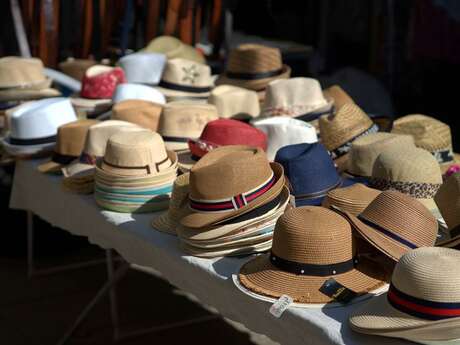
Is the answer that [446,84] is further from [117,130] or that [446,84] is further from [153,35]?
[117,130]

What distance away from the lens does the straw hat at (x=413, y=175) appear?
2973 millimetres

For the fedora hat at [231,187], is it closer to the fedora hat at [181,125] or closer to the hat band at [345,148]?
the hat band at [345,148]

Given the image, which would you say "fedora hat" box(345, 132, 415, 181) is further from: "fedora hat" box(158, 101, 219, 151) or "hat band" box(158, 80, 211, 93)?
"hat band" box(158, 80, 211, 93)

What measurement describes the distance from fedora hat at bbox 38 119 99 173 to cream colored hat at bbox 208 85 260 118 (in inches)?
28.8

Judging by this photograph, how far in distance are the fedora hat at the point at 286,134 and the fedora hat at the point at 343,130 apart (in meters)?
0.07

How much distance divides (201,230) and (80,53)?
3.64m

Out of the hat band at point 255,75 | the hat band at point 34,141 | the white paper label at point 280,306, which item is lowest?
the hat band at point 34,141

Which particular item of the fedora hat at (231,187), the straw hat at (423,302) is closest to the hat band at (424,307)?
the straw hat at (423,302)

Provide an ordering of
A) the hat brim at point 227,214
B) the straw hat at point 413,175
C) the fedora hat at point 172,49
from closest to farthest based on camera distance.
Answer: the hat brim at point 227,214, the straw hat at point 413,175, the fedora hat at point 172,49

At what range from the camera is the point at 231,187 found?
2.81 m

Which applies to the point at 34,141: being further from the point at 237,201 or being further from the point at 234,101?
the point at 237,201

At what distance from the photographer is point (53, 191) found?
3.93m

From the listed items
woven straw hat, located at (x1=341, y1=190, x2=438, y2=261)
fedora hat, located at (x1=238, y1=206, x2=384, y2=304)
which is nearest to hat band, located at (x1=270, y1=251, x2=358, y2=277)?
fedora hat, located at (x1=238, y1=206, x2=384, y2=304)

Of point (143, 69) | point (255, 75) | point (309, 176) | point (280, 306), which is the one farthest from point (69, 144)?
point (280, 306)
